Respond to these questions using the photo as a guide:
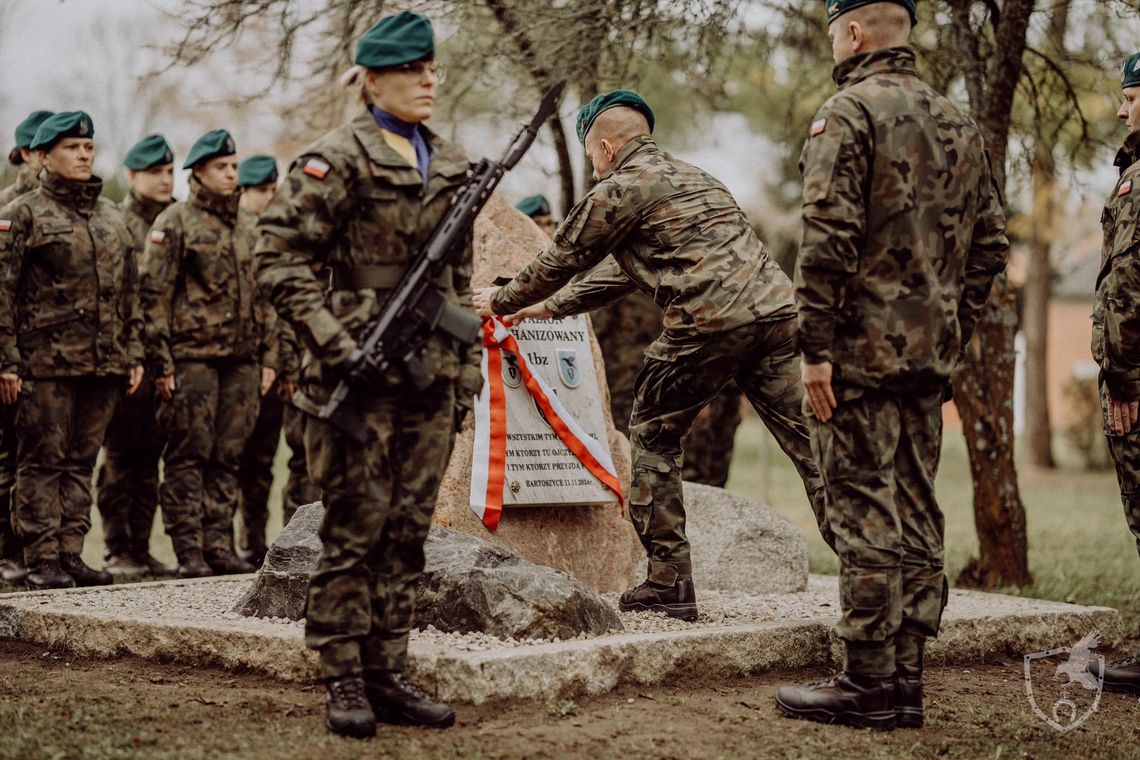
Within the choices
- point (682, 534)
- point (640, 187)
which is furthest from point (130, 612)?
point (640, 187)

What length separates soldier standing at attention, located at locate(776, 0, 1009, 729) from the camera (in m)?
4.75

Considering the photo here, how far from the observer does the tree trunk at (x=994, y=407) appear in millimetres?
8758

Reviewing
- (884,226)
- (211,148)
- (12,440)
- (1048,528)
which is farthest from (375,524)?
(1048,528)

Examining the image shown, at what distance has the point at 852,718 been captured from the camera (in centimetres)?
494

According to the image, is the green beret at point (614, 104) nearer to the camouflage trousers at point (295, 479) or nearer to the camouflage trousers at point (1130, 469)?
the camouflage trousers at point (1130, 469)

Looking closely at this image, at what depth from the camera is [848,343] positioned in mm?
4848

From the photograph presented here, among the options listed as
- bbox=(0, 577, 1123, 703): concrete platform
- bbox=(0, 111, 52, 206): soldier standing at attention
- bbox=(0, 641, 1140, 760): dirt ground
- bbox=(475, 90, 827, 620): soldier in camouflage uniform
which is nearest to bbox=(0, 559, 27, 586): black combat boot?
bbox=(0, 577, 1123, 703): concrete platform

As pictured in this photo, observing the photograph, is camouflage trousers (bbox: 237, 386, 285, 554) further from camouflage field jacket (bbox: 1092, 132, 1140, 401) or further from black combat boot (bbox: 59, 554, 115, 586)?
camouflage field jacket (bbox: 1092, 132, 1140, 401)

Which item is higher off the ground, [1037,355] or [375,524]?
[1037,355]

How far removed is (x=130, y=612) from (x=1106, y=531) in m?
11.1

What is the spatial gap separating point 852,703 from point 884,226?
69.2 inches

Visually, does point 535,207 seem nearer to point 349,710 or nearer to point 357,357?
point 357,357

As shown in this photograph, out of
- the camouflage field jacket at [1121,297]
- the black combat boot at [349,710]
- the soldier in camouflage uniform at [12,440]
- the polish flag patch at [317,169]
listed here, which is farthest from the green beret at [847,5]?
the soldier in camouflage uniform at [12,440]

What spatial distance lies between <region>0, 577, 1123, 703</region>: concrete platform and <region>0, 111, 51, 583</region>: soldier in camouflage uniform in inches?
52.0
